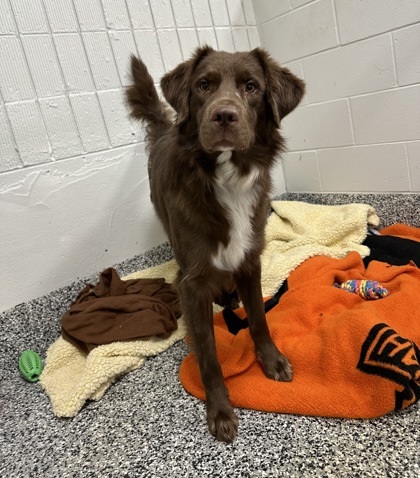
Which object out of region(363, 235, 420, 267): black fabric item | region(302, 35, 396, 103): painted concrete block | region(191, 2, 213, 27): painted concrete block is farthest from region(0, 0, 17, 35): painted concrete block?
region(363, 235, 420, 267): black fabric item

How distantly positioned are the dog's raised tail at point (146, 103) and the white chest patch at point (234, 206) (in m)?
0.93

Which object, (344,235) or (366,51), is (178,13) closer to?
(366,51)

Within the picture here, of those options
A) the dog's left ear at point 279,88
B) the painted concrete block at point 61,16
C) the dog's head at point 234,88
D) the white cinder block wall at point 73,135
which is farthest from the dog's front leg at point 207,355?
the painted concrete block at point 61,16

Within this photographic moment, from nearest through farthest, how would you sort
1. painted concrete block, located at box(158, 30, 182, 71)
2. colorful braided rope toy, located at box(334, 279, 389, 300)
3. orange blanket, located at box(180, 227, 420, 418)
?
orange blanket, located at box(180, 227, 420, 418) → colorful braided rope toy, located at box(334, 279, 389, 300) → painted concrete block, located at box(158, 30, 182, 71)

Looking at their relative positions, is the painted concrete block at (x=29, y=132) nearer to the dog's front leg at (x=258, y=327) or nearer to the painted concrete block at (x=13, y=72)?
the painted concrete block at (x=13, y=72)

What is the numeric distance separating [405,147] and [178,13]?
5.17ft

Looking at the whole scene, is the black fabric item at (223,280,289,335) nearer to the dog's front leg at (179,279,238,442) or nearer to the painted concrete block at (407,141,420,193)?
the dog's front leg at (179,279,238,442)

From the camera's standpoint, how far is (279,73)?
54.6 inches

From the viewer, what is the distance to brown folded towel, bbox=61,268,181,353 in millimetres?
1738

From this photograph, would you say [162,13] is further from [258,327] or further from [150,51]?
[258,327]

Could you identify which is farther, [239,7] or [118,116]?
[239,7]

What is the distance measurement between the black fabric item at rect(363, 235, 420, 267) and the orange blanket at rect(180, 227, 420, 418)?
14 cm

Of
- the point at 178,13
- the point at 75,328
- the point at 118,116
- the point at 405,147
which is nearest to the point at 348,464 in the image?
the point at 75,328

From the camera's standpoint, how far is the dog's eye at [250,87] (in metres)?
1.33
